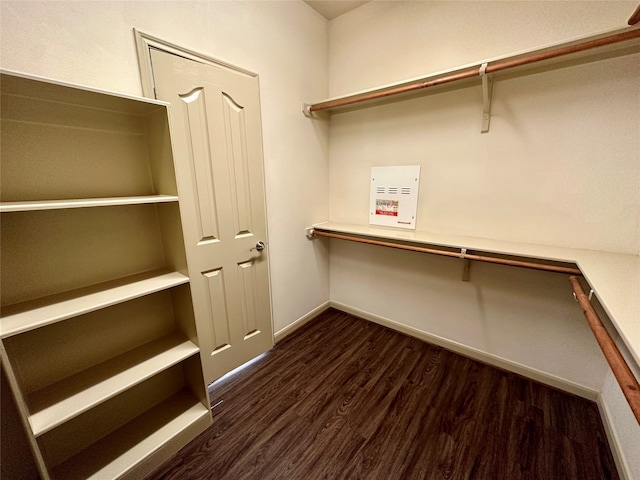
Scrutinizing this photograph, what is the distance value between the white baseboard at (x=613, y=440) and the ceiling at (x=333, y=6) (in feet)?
10.7

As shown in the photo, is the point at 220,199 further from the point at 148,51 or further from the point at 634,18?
the point at 634,18

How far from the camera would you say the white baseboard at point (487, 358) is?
1666 millimetres

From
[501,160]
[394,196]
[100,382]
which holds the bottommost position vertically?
[100,382]

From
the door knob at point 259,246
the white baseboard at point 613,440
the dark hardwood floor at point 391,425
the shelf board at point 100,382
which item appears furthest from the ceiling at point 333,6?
the white baseboard at point 613,440

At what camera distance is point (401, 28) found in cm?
195

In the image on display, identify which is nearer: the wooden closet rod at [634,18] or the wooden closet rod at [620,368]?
the wooden closet rod at [620,368]

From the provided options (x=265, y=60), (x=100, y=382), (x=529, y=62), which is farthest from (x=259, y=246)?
(x=529, y=62)

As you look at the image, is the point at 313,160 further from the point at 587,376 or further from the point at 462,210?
the point at 587,376

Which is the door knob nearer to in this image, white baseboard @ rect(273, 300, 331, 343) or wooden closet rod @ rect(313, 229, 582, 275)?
wooden closet rod @ rect(313, 229, 582, 275)

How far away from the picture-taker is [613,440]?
1343 millimetres

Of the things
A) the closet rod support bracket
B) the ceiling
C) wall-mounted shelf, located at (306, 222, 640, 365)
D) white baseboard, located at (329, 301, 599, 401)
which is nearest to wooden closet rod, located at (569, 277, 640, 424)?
wall-mounted shelf, located at (306, 222, 640, 365)

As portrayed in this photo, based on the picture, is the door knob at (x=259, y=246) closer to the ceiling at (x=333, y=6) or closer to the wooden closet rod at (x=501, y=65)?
the wooden closet rod at (x=501, y=65)

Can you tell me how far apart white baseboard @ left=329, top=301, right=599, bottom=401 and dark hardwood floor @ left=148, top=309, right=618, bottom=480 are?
50 mm

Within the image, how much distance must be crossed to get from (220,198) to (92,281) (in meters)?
0.79
